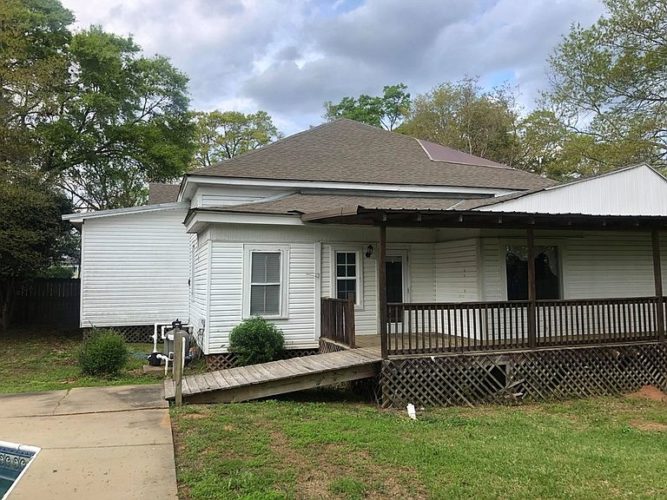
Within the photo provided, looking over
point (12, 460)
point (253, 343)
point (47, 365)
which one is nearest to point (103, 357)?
point (47, 365)

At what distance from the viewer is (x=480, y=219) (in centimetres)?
826

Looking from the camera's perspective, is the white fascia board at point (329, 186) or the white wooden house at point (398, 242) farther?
the white fascia board at point (329, 186)

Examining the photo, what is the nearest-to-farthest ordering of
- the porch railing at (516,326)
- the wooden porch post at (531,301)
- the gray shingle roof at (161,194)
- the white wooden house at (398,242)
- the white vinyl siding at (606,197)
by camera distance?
the porch railing at (516,326), the wooden porch post at (531,301), the white wooden house at (398,242), the white vinyl siding at (606,197), the gray shingle roof at (161,194)

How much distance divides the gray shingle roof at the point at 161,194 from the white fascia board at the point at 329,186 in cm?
504

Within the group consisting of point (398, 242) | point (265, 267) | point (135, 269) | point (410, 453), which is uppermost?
point (398, 242)

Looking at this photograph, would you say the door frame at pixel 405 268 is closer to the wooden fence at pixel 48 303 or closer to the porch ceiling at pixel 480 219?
the porch ceiling at pixel 480 219

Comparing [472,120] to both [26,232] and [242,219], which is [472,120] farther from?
[26,232]

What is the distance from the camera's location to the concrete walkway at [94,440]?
4176 millimetres

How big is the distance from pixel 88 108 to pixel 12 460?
22.8 m

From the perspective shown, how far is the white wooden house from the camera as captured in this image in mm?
9297

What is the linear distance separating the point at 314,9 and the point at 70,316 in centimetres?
1418

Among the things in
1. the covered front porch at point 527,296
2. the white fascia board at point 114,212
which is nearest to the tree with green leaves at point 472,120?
the covered front porch at point 527,296

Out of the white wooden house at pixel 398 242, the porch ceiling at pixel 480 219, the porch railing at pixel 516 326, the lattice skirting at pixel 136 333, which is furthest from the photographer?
the lattice skirting at pixel 136 333

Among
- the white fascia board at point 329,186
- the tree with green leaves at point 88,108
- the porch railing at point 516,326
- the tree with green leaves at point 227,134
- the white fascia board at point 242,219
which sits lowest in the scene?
the porch railing at point 516,326
